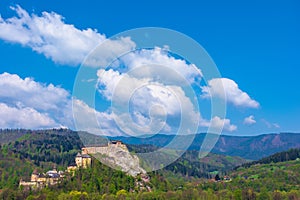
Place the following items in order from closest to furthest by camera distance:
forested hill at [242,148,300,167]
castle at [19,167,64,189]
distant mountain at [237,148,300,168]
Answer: castle at [19,167,64,189]
distant mountain at [237,148,300,168]
forested hill at [242,148,300,167]

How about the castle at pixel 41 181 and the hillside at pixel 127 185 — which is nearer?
the hillside at pixel 127 185

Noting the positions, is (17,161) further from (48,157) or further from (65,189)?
(65,189)

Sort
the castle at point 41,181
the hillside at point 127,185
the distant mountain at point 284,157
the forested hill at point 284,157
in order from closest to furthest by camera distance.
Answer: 1. the hillside at point 127,185
2. the castle at point 41,181
3. the distant mountain at point 284,157
4. the forested hill at point 284,157

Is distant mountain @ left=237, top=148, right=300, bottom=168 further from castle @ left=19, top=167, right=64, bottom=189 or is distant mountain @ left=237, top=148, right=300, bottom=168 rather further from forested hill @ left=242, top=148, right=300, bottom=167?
castle @ left=19, top=167, right=64, bottom=189

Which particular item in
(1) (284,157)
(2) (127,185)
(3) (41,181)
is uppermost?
(1) (284,157)

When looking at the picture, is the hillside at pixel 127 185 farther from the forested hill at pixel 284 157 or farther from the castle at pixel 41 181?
the forested hill at pixel 284 157

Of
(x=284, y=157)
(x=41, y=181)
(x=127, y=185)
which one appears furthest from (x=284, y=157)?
(x=41, y=181)

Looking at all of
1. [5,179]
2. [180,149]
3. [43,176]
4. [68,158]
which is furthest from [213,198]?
[68,158]

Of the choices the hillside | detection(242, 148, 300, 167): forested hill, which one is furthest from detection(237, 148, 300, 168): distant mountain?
the hillside

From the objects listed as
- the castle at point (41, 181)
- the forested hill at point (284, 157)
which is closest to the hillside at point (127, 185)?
the castle at point (41, 181)

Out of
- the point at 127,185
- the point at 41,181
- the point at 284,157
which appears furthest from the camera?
the point at 284,157

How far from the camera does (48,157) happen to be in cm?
14588

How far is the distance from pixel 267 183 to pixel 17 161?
279ft

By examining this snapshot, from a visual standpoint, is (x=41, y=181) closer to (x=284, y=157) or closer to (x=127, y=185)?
(x=127, y=185)
